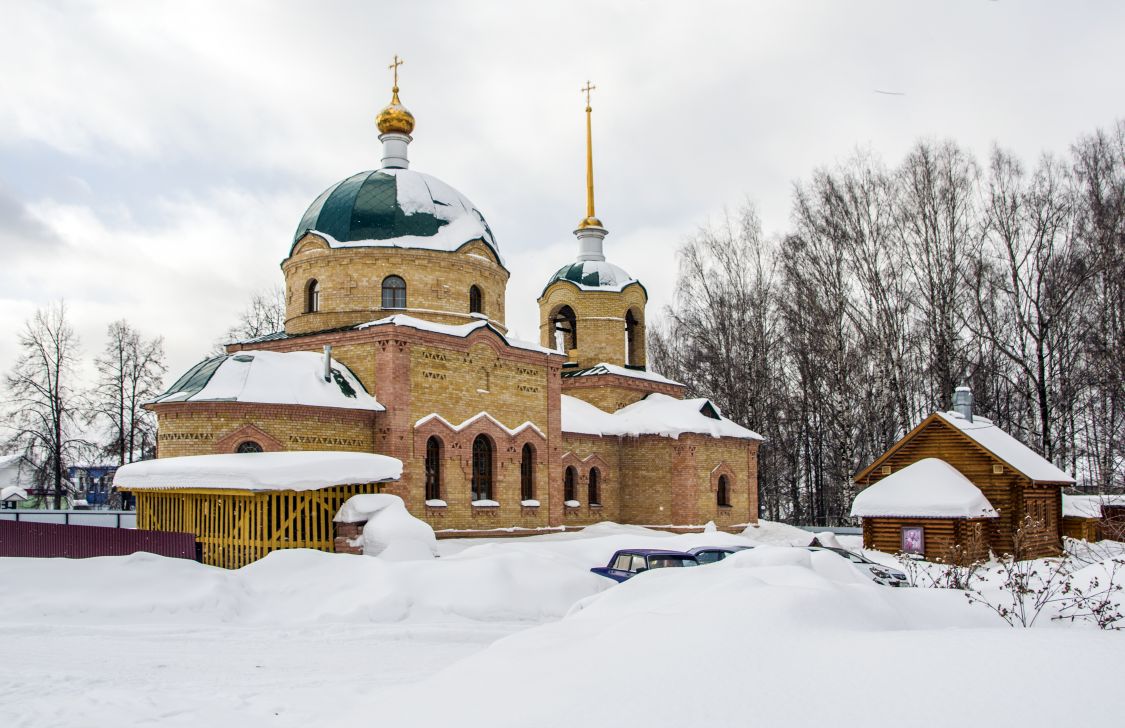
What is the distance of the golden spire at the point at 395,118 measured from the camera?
2422cm

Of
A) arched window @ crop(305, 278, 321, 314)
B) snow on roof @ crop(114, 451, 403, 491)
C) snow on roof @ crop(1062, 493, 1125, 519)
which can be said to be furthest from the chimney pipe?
arched window @ crop(305, 278, 321, 314)

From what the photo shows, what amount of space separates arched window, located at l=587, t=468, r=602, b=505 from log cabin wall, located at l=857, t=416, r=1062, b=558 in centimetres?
730

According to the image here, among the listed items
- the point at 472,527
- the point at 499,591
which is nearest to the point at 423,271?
the point at 472,527

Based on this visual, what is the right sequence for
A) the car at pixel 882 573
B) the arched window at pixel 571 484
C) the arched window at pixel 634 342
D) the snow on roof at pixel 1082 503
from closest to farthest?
the car at pixel 882 573 → the snow on roof at pixel 1082 503 → the arched window at pixel 571 484 → the arched window at pixel 634 342

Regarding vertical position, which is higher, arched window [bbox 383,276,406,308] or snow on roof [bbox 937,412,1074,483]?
arched window [bbox 383,276,406,308]

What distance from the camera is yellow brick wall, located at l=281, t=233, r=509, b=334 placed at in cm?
2159

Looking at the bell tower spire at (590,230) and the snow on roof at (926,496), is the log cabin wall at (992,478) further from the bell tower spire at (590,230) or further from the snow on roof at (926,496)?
the bell tower spire at (590,230)

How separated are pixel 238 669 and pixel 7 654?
2.23 m

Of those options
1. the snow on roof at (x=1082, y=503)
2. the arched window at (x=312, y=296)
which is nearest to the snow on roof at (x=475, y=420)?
the arched window at (x=312, y=296)

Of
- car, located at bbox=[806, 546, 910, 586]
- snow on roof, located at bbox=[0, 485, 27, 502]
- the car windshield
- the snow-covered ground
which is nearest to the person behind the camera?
the snow-covered ground

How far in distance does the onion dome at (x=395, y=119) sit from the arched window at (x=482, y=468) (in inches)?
358

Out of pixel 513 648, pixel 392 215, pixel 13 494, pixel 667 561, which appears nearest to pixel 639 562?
pixel 667 561

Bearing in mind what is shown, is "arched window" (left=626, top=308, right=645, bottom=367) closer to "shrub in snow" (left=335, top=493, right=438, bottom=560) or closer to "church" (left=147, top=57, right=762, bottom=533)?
"church" (left=147, top=57, right=762, bottom=533)

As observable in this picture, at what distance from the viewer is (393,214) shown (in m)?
22.1
